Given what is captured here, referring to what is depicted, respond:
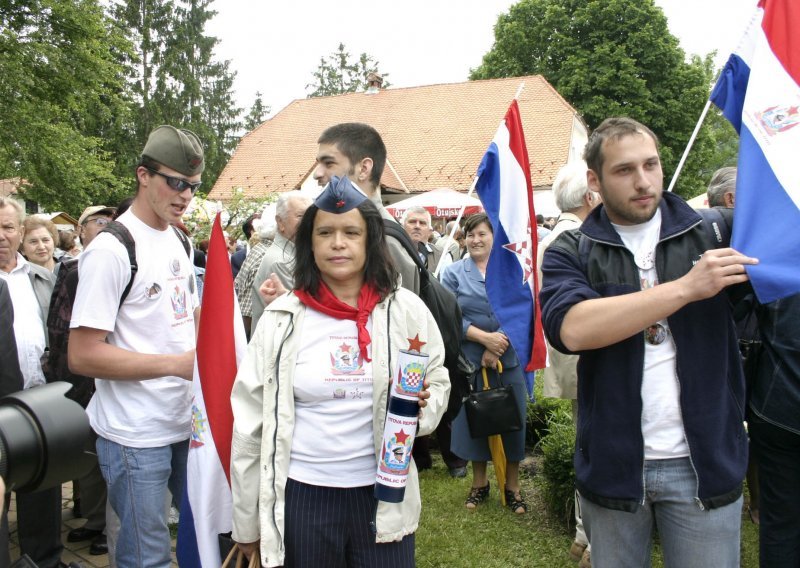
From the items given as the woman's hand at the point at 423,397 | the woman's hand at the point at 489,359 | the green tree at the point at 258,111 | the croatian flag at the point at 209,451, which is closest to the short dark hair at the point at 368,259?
the woman's hand at the point at 423,397

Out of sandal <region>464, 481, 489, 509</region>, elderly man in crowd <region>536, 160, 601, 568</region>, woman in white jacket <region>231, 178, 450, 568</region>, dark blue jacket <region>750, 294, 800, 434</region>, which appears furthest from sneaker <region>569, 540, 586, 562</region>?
woman in white jacket <region>231, 178, 450, 568</region>

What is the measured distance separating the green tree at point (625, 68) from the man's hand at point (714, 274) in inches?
1122

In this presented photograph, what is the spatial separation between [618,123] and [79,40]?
64.3ft

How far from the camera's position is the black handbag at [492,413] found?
173 inches

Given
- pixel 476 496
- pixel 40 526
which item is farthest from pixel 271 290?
Result: pixel 476 496

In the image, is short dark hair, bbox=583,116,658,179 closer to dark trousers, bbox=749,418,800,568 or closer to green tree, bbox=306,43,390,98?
dark trousers, bbox=749,418,800,568

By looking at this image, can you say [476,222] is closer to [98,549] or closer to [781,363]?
[781,363]

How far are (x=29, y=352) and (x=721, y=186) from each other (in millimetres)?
4106

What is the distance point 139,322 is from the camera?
2625 mm

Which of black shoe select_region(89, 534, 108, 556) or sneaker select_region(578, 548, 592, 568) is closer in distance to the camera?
sneaker select_region(578, 548, 592, 568)

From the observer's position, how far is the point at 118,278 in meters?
2.52

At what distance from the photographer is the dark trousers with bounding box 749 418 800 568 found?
9.41 ft

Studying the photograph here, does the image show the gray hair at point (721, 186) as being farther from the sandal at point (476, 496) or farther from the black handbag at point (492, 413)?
the sandal at point (476, 496)

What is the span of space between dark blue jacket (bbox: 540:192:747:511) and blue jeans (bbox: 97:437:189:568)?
163 centimetres
